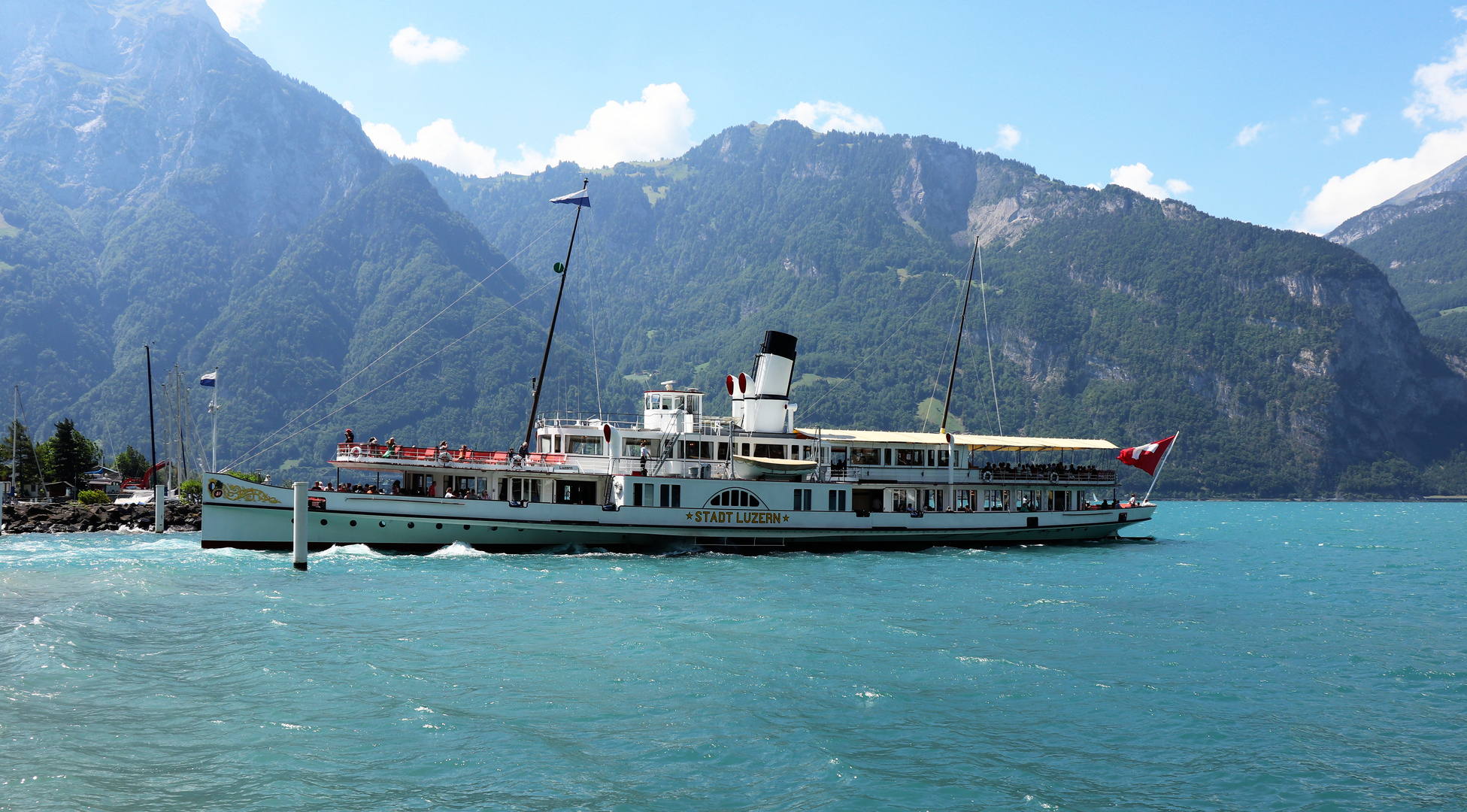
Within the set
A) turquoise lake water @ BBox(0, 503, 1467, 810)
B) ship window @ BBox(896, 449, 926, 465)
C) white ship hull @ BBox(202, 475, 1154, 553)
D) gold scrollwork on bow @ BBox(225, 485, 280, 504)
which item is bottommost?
turquoise lake water @ BBox(0, 503, 1467, 810)

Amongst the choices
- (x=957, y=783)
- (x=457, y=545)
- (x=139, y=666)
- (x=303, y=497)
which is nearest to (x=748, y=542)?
(x=457, y=545)

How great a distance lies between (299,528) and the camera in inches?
1086

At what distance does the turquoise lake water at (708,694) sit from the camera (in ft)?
36.2

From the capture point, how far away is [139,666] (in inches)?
632

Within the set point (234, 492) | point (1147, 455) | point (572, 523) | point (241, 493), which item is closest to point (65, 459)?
point (234, 492)

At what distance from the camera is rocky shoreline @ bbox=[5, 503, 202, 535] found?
1937 inches

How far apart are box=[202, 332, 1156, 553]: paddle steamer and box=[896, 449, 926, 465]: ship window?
0.06 metres

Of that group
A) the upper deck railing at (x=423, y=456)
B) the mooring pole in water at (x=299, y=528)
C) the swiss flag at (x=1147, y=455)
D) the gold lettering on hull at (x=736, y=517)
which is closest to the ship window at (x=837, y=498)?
the gold lettering on hull at (x=736, y=517)

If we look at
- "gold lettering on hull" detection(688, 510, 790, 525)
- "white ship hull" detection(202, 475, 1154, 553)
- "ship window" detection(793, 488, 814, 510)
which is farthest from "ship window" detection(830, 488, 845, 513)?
"gold lettering on hull" detection(688, 510, 790, 525)

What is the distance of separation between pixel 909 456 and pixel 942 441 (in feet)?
5.32

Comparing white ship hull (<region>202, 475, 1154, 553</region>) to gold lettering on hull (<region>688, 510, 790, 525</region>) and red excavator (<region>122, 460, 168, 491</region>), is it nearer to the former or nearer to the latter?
gold lettering on hull (<region>688, 510, 790, 525</region>)

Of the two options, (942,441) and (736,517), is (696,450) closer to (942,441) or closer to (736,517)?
(736,517)

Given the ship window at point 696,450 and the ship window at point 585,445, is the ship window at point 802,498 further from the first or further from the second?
the ship window at point 585,445

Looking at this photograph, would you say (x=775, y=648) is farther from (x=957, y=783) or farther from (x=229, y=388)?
(x=229, y=388)
